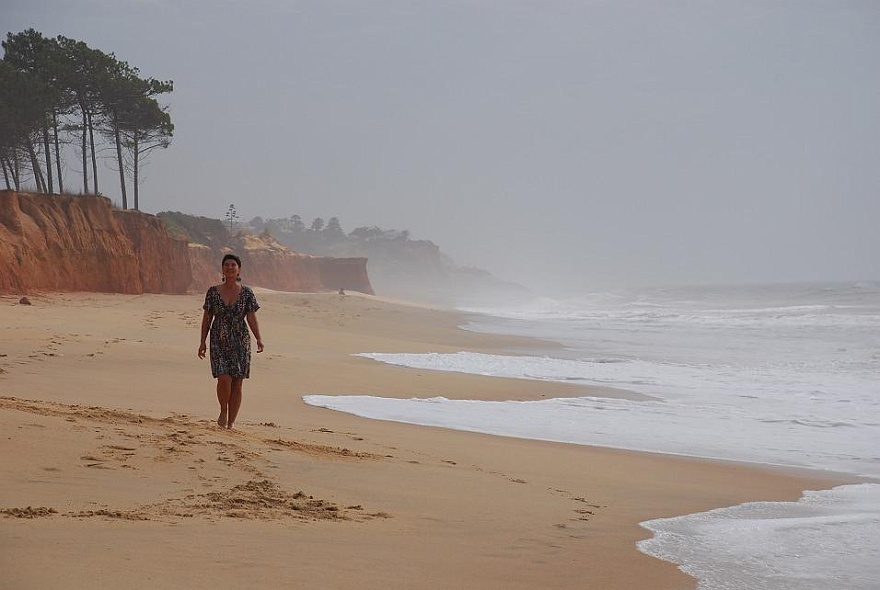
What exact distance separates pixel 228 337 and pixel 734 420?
20.4 ft

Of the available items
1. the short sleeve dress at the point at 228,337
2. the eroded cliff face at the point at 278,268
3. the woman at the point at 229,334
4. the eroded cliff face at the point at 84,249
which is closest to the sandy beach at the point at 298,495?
the woman at the point at 229,334

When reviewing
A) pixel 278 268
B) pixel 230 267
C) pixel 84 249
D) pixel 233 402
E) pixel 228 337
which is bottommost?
pixel 233 402

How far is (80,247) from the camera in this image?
26.1 meters

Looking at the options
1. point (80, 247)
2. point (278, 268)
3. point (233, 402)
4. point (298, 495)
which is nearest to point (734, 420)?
point (233, 402)

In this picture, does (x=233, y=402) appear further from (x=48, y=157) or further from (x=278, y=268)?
(x=278, y=268)

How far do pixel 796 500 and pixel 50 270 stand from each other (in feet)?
78.6

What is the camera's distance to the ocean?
4.17 meters

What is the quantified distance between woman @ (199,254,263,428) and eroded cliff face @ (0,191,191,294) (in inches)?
688

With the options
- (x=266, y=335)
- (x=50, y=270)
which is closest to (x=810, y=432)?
(x=266, y=335)

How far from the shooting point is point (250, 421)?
746 centimetres

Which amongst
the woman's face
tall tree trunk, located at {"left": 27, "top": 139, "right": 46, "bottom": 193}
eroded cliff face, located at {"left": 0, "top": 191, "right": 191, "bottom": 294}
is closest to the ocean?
the woman's face

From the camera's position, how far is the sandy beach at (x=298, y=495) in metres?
3.17

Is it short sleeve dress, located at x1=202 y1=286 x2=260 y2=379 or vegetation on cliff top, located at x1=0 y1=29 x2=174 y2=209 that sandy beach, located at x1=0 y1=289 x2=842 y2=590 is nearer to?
short sleeve dress, located at x1=202 y1=286 x2=260 y2=379

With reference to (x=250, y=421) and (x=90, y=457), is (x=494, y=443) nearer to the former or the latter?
(x=250, y=421)
